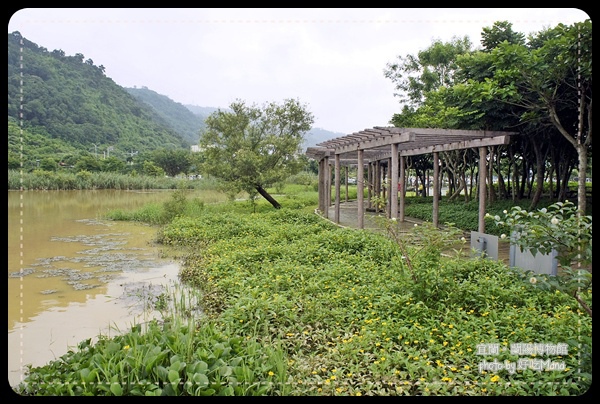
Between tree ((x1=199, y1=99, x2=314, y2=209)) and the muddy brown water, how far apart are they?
3.31m

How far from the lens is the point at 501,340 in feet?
10.1

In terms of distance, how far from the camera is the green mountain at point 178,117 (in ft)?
43.8

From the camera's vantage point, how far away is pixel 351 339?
10.4 ft

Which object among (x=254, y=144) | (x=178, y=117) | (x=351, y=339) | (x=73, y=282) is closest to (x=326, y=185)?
(x=254, y=144)

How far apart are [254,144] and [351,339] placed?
1235cm

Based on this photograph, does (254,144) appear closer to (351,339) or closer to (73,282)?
(73,282)

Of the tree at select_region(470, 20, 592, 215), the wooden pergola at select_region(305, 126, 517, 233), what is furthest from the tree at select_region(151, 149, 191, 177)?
the tree at select_region(470, 20, 592, 215)

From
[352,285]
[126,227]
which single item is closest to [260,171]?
[126,227]

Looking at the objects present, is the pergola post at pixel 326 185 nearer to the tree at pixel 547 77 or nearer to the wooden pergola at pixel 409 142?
the wooden pergola at pixel 409 142

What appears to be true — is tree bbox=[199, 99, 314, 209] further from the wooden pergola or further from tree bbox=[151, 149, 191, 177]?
tree bbox=[151, 149, 191, 177]

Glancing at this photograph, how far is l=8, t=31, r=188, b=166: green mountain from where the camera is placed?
7132mm

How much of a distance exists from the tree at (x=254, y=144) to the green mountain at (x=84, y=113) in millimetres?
1354

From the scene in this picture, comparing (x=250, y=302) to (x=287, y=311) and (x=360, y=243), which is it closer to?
(x=287, y=311)

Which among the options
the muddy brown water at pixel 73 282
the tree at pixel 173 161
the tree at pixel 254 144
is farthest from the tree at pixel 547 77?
the tree at pixel 173 161
